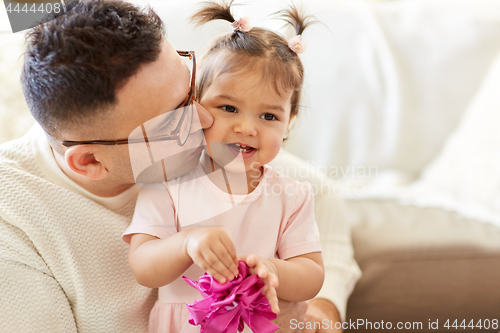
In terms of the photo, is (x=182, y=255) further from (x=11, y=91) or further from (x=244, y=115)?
(x=11, y=91)

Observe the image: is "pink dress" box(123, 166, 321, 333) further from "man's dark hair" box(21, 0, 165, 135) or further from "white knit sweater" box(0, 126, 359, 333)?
Result: "man's dark hair" box(21, 0, 165, 135)

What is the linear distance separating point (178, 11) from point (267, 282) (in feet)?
3.22

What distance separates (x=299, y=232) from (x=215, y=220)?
19 cm

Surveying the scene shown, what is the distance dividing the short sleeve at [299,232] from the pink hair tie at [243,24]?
38cm

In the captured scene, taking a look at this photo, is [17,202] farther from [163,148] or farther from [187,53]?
[187,53]

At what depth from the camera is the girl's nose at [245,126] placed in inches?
36.3

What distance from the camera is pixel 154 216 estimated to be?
91 cm

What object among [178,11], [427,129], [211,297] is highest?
[178,11]

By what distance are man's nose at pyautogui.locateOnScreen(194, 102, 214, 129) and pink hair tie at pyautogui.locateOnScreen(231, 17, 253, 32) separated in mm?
208

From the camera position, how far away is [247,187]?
1.01 m

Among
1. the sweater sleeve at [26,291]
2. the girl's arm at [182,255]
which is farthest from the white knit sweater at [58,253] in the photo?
the girl's arm at [182,255]

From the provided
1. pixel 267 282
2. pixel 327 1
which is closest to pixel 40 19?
pixel 267 282

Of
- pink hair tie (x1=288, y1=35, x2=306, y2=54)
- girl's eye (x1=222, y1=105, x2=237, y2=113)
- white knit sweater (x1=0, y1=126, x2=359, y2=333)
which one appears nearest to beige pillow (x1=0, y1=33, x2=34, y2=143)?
white knit sweater (x1=0, y1=126, x2=359, y2=333)

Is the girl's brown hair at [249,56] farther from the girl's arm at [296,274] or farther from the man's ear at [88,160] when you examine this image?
the girl's arm at [296,274]
